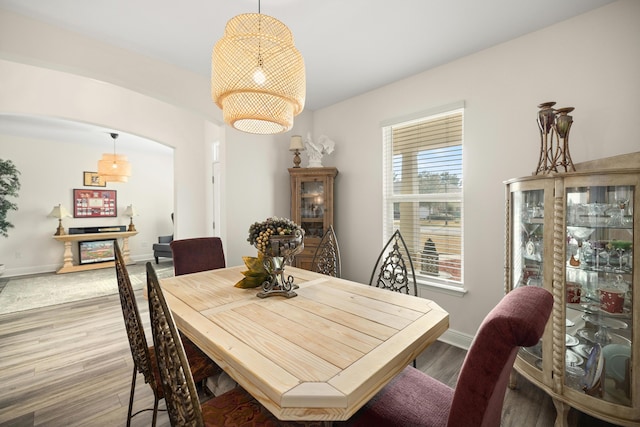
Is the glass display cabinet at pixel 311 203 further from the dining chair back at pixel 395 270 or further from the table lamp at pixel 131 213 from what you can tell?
the table lamp at pixel 131 213

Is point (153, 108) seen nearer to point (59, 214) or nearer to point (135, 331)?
point (59, 214)

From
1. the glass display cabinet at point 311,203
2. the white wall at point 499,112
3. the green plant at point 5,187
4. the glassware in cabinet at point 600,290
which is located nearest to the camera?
the glassware in cabinet at point 600,290

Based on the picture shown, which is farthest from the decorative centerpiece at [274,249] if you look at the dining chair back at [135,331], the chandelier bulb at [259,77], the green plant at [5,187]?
the green plant at [5,187]

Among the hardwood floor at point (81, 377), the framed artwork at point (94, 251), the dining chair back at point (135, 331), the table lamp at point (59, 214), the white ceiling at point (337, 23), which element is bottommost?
the hardwood floor at point (81, 377)

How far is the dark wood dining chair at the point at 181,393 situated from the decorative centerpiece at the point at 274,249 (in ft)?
1.88

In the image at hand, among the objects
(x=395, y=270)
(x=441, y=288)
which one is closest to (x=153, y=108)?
(x=395, y=270)

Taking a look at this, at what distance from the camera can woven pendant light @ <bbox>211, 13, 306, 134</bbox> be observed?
4.53 feet

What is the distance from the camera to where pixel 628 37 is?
5.99ft

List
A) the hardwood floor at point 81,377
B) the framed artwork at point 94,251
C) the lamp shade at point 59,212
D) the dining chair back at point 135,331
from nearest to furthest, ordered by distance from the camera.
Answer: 1. the dining chair back at point 135,331
2. the hardwood floor at point 81,377
3. the lamp shade at point 59,212
4. the framed artwork at point 94,251

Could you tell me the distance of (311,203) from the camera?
11.9 feet

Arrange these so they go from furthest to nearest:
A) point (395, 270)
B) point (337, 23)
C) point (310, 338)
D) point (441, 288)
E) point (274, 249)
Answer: point (441, 288) → point (395, 270) → point (337, 23) → point (274, 249) → point (310, 338)

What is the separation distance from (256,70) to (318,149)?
2242 mm

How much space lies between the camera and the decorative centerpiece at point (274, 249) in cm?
157

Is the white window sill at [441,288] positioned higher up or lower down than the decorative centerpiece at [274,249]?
lower down
